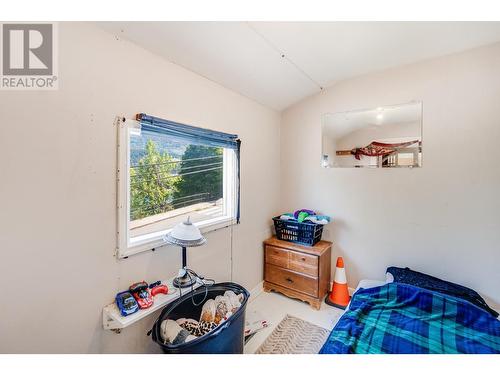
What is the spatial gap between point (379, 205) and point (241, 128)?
5.14 ft

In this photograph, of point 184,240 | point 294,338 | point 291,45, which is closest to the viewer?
point 184,240

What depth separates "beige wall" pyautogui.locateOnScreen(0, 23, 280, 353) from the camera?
3.22ft

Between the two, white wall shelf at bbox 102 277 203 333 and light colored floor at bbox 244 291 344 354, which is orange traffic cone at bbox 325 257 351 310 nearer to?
light colored floor at bbox 244 291 344 354

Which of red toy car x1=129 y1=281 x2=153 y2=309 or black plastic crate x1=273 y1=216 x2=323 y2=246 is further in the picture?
black plastic crate x1=273 y1=216 x2=323 y2=246

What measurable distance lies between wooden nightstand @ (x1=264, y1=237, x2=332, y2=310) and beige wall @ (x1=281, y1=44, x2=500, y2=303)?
13.3 inches

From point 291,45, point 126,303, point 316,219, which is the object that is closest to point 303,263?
point 316,219

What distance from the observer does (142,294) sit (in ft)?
4.42

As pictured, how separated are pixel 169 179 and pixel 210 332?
3.42 ft

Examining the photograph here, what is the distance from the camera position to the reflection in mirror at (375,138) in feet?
6.86

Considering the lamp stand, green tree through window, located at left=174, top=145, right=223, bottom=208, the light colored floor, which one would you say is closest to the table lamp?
the lamp stand

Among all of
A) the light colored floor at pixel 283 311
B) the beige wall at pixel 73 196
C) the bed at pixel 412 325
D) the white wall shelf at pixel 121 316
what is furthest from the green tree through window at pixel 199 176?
the bed at pixel 412 325

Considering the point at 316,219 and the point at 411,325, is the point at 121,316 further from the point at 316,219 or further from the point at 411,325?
the point at 316,219

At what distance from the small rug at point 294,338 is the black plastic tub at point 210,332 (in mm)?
401

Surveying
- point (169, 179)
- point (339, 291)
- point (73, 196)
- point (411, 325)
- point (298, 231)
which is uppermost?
point (169, 179)
